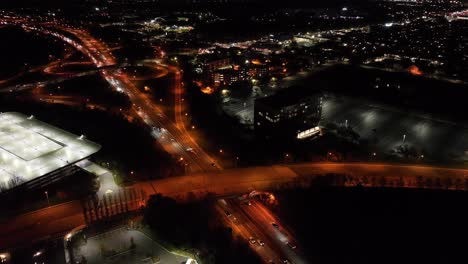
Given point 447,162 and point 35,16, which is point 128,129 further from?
point 35,16

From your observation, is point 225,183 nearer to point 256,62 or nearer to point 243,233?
point 243,233

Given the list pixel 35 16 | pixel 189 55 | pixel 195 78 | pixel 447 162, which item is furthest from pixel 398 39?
pixel 35 16

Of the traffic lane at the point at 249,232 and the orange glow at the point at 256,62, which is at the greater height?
the orange glow at the point at 256,62

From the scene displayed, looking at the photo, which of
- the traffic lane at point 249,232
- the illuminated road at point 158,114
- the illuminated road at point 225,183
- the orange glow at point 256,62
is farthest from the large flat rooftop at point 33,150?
the orange glow at point 256,62

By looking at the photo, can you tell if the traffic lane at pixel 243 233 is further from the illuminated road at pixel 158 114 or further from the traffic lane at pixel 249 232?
the illuminated road at pixel 158 114

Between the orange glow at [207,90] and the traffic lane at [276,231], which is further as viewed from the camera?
the orange glow at [207,90]

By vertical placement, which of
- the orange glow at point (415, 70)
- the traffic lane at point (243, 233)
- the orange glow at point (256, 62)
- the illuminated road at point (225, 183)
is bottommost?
the traffic lane at point (243, 233)

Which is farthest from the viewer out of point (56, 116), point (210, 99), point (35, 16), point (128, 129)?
point (35, 16)
